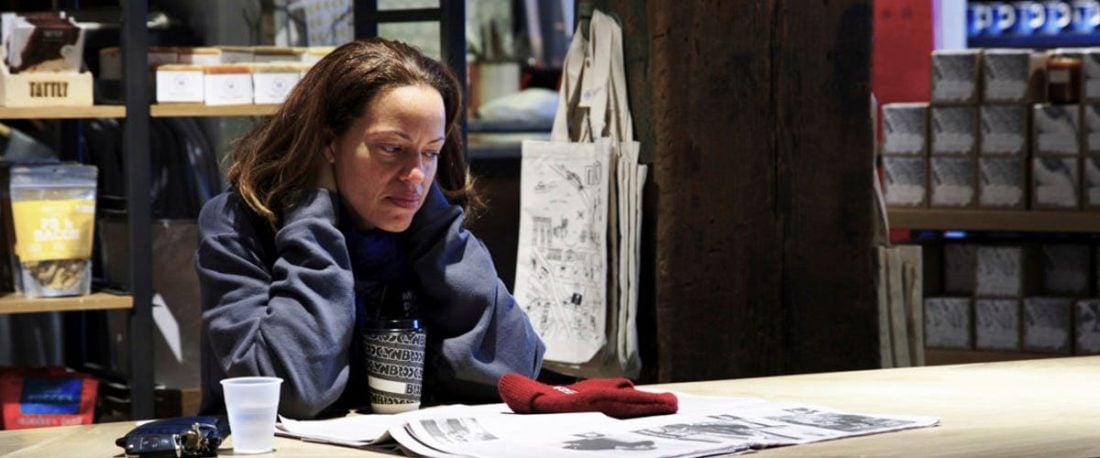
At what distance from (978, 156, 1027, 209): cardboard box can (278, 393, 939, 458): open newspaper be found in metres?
Result: 3.44

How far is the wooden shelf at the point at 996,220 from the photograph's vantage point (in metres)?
5.62

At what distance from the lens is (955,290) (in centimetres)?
588

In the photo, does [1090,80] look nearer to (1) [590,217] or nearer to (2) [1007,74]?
(2) [1007,74]

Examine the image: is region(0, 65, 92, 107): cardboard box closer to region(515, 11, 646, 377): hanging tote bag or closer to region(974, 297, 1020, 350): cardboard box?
region(515, 11, 646, 377): hanging tote bag

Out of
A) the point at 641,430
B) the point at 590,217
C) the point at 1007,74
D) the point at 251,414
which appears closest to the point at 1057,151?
the point at 1007,74

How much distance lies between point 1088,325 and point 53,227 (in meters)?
3.24

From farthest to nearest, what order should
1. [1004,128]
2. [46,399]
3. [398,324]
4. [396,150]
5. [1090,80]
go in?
[1004,128], [1090,80], [46,399], [396,150], [398,324]

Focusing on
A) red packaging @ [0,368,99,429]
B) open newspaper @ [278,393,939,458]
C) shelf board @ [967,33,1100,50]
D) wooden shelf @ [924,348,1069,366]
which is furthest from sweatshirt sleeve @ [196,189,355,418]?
shelf board @ [967,33,1100,50]

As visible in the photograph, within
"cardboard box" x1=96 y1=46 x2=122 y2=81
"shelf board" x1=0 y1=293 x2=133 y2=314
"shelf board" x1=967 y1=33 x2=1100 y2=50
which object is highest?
"shelf board" x1=967 y1=33 x2=1100 y2=50

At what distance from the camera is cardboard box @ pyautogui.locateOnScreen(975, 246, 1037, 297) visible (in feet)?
18.9

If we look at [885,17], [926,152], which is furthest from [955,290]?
[885,17]

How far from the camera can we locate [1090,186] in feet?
18.5

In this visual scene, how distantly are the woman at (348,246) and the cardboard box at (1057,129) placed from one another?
3.21 metres

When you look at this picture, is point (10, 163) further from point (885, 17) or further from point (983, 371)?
point (885, 17)
